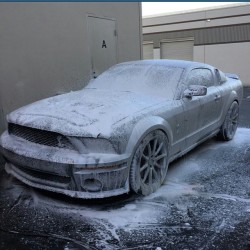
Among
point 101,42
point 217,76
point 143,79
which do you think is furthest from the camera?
point 101,42

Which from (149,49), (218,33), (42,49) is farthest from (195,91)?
(149,49)

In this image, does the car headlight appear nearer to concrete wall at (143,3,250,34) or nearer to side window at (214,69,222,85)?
side window at (214,69,222,85)

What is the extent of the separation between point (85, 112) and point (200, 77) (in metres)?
2.19

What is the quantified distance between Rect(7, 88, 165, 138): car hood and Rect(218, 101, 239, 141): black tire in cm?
207

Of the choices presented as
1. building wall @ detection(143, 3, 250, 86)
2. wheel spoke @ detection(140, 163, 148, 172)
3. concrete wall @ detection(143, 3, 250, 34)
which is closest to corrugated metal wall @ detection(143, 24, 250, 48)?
building wall @ detection(143, 3, 250, 86)

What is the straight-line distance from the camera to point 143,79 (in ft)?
15.3

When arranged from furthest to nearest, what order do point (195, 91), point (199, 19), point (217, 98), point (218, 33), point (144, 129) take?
point (199, 19), point (218, 33), point (217, 98), point (195, 91), point (144, 129)

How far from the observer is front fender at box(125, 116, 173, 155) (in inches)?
134

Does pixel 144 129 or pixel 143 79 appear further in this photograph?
pixel 143 79

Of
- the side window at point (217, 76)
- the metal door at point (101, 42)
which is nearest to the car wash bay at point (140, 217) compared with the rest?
the side window at point (217, 76)

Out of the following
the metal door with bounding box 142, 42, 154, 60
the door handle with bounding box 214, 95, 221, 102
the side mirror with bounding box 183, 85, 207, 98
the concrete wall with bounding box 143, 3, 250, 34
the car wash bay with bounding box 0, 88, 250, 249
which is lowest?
the car wash bay with bounding box 0, 88, 250, 249

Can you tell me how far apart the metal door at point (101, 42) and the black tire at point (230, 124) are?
334 centimetres

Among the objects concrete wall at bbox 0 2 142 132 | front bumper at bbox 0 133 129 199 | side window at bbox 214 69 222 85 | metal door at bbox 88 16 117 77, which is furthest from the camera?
metal door at bbox 88 16 117 77

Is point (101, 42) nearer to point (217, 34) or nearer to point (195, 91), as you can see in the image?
point (195, 91)
